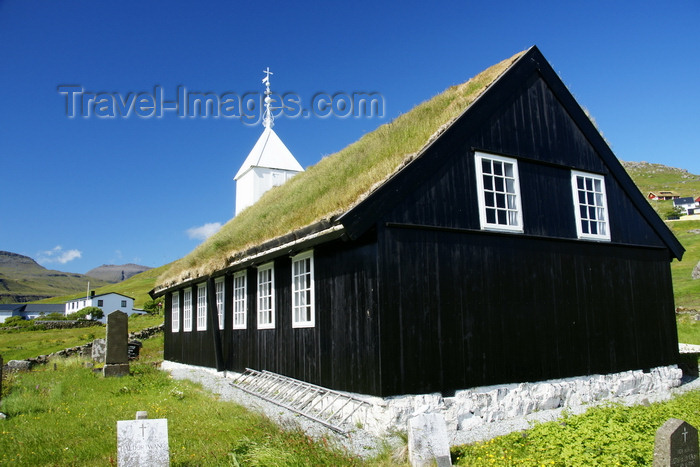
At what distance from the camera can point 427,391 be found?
854 cm

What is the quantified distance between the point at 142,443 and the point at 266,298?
23.4 ft

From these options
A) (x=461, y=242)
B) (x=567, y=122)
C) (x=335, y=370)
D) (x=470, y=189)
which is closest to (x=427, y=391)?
A: (x=335, y=370)

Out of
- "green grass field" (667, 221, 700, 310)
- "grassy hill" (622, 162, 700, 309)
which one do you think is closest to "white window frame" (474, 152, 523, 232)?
"grassy hill" (622, 162, 700, 309)

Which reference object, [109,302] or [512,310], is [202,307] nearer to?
[512,310]

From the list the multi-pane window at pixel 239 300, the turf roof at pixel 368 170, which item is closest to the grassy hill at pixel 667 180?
the turf roof at pixel 368 170

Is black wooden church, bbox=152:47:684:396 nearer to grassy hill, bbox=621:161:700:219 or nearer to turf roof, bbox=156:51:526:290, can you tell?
turf roof, bbox=156:51:526:290

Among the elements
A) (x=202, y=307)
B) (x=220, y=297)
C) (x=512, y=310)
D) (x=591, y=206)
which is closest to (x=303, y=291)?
(x=512, y=310)

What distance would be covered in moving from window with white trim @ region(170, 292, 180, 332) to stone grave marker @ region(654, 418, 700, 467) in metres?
17.6

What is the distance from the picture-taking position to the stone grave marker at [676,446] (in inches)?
197

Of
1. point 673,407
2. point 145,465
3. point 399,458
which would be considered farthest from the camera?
point 673,407

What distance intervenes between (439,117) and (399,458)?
690 cm

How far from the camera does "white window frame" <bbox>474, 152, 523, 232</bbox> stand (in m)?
9.95

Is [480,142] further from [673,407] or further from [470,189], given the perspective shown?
[673,407]

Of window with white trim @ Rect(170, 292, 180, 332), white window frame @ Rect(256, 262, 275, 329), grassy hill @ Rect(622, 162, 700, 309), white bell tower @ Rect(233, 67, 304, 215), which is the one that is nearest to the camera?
white window frame @ Rect(256, 262, 275, 329)
